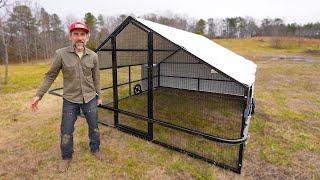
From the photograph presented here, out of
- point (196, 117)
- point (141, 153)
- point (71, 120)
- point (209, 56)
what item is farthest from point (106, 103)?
point (209, 56)

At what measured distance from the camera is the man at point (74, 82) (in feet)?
11.5

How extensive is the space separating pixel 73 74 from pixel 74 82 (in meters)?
0.13

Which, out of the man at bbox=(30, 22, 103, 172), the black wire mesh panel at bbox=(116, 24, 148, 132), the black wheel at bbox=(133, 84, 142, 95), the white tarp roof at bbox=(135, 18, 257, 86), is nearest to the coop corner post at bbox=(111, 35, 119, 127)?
the black wire mesh panel at bbox=(116, 24, 148, 132)

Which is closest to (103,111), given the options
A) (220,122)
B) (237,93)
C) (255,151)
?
(220,122)

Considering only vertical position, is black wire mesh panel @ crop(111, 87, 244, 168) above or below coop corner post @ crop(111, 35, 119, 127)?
below

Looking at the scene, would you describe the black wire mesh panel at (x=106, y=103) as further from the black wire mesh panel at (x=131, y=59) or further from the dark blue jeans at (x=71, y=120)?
the dark blue jeans at (x=71, y=120)

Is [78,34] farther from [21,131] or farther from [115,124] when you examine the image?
[21,131]

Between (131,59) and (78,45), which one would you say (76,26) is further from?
(131,59)

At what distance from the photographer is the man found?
3.51 metres

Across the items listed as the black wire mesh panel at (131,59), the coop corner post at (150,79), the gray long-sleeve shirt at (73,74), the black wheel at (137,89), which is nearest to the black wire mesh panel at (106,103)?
the black wire mesh panel at (131,59)

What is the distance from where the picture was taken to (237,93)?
28.4ft

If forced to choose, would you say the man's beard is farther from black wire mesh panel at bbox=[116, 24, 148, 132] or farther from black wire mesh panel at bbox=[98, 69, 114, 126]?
black wire mesh panel at bbox=[98, 69, 114, 126]

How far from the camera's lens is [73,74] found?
141 inches

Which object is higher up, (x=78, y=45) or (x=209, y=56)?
(x=78, y=45)
